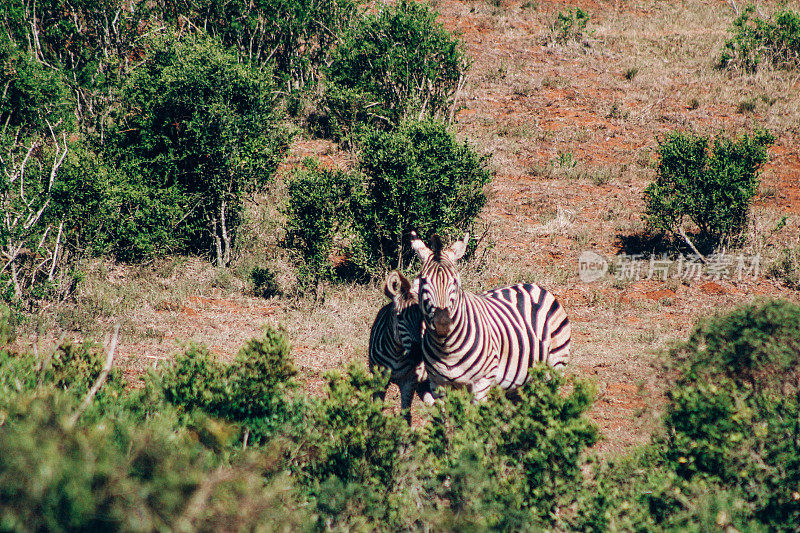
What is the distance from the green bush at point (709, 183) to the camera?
12.7 metres

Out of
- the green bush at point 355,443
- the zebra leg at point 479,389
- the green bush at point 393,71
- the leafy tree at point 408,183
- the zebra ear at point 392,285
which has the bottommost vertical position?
the green bush at point 355,443

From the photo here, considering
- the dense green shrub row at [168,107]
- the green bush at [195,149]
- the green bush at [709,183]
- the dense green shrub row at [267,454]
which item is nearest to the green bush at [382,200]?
the dense green shrub row at [168,107]

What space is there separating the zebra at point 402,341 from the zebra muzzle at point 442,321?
1.99 ft

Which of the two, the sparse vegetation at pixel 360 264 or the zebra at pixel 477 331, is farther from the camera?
the zebra at pixel 477 331

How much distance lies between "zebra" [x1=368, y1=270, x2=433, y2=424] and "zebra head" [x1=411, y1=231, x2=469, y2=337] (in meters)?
0.40

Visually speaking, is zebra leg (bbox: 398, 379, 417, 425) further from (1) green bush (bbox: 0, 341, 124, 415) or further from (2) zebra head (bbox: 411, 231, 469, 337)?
(1) green bush (bbox: 0, 341, 124, 415)

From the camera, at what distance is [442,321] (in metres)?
5.21

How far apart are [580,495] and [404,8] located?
50.6 feet

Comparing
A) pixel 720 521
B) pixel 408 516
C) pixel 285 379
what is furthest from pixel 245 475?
pixel 720 521

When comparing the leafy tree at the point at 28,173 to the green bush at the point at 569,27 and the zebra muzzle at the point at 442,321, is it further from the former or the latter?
the green bush at the point at 569,27

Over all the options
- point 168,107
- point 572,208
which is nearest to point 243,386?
point 168,107

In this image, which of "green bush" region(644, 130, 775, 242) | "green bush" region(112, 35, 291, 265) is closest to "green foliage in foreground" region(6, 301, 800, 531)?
"green bush" region(112, 35, 291, 265)

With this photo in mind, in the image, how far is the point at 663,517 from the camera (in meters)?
4.54

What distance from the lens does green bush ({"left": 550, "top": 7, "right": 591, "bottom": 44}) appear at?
922 inches
